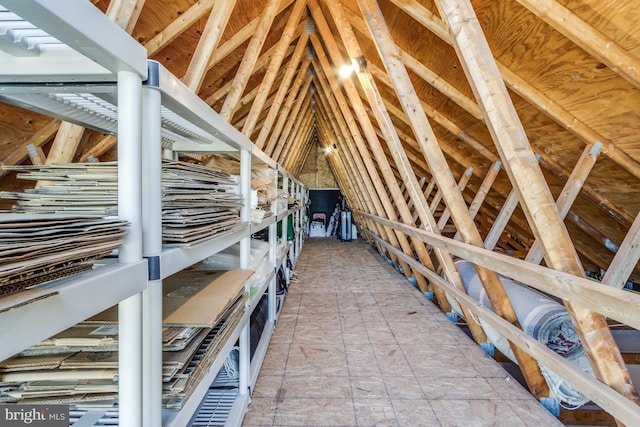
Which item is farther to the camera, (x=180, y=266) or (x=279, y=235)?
(x=279, y=235)

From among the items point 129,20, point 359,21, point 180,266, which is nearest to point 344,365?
point 180,266

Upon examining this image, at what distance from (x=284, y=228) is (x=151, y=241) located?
3349 mm

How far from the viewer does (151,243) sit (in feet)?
2.86

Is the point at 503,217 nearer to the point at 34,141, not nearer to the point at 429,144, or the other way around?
the point at 429,144

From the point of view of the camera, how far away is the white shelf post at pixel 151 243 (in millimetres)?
857

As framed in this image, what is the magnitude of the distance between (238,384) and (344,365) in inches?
33.5

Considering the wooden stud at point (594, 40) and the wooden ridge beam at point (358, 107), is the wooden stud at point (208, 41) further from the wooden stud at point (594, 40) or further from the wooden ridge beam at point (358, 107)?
the wooden ridge beam at point (358, 107)

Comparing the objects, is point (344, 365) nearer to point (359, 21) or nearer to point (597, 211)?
point (597, 211)

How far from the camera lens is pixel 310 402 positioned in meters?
2.05

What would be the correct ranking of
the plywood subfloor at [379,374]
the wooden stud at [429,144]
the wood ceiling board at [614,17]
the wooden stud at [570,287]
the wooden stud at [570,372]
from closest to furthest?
the wooden stud at [570,287]
the wooden stud at [570,372]
the wood ceiling board at [614,17]
the plywood subfloor at [379,374]
the wooden stud at [429,144]

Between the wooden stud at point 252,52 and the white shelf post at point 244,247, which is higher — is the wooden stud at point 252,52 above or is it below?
above

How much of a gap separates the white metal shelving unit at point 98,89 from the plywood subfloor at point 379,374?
135 centimetres

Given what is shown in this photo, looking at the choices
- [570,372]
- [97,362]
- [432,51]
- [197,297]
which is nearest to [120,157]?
[97,362]

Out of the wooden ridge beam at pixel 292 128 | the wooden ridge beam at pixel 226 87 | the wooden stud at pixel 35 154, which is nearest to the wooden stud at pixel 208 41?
the wooden stud at pixel 35 154
